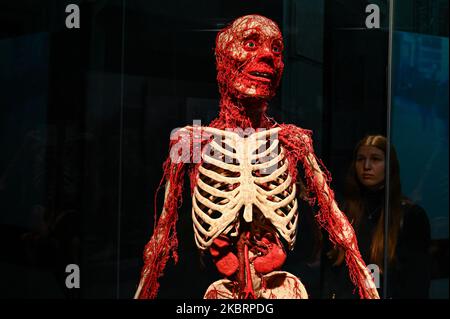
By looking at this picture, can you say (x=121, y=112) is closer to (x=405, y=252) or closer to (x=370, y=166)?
(x=370, y=166)

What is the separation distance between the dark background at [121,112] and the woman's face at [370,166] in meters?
0.05

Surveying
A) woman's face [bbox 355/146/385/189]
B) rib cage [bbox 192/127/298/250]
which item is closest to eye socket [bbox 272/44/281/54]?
rib cage [bbox 192/127/298/250]

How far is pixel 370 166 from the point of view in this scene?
2.42 m

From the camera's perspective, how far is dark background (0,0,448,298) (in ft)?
7.88

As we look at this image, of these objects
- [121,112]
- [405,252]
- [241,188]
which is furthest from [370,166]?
[121,112]

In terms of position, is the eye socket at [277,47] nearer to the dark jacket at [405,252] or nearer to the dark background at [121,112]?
the dark background at [121,112]

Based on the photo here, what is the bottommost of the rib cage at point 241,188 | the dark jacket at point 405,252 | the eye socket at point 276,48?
the dark jacket at point 405,252

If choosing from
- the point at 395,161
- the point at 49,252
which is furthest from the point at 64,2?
the point at 395,161

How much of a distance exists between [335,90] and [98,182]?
2.77ft

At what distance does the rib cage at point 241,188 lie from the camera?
2.23m

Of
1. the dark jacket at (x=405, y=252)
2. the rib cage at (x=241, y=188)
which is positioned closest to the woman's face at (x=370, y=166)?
the dark jacket at (x=405, y=252)

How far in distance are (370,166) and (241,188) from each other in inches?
18.8

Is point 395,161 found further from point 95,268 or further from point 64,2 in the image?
point 64,2
